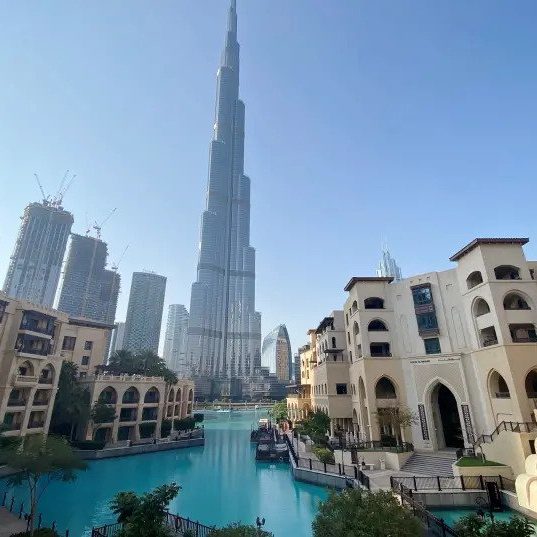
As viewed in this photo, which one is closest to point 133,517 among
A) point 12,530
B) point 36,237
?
point 12,530

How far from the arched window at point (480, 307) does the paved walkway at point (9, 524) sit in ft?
127

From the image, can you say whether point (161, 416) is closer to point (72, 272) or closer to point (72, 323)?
point (72, 323)

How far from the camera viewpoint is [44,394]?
141ft

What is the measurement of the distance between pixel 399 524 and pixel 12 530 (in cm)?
2139

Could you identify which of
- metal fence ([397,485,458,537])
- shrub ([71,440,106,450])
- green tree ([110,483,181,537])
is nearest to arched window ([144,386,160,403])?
shrub ([71,440,106,450])

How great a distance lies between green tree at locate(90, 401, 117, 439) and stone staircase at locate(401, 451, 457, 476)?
37.2m

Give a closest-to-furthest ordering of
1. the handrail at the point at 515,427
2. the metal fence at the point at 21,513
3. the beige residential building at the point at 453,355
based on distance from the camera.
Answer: the metal fence at the point at 21,513
the handrail at the point at 515,427
the beige residential building at the point at 453,355

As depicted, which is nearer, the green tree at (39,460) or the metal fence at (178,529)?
the metal fence at (178,529)

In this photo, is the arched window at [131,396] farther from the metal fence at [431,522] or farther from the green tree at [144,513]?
the metal fence at [431,522]

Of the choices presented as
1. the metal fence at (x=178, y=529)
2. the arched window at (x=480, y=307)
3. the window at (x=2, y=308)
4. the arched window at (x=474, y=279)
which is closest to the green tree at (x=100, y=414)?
the window at (x=2, y=308)

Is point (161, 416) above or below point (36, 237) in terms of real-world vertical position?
below

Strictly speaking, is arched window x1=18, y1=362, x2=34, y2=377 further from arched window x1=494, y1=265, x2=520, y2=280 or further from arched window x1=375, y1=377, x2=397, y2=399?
arched window x1=494, y1=265, x2=520, y2=280

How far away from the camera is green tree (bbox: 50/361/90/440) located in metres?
44.8

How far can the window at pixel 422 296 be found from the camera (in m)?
38.1
